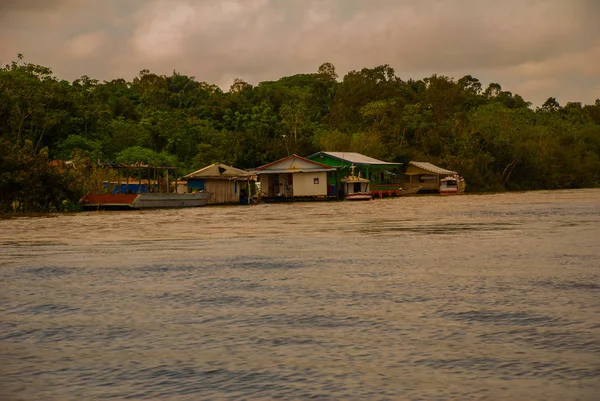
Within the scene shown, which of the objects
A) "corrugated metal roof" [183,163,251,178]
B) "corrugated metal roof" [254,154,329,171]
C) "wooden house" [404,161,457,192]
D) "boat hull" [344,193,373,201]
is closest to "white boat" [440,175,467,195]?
"wooden house" [404,161,457,192]

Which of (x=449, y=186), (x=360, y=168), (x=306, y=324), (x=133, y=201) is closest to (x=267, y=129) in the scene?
(x=360, y=168)

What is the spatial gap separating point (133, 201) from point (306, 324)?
3639cm

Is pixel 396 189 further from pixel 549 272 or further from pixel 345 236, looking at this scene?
pixel 549 272

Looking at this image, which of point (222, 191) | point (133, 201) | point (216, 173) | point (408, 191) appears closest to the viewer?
point (133, 201)

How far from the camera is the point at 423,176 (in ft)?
259

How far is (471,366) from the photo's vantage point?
17.4ft

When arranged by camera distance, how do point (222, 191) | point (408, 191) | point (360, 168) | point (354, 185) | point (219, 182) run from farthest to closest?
point (408, 191) < point (360, 168) < point (354, 185) < point (222, 191) < point (219, 182)

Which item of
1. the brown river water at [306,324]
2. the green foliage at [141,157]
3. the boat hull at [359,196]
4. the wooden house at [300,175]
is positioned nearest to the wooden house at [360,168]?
the wooden house at [300,175]

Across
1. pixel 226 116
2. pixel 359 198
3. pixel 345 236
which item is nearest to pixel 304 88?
pixel 226 116

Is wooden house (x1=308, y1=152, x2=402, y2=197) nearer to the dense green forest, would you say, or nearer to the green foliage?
the dense green forest

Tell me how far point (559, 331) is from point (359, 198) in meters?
48.5

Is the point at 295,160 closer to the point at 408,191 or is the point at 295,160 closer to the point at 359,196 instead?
the point at 359,196

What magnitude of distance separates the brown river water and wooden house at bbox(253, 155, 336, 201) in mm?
43573

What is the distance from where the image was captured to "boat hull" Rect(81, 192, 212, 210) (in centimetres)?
4153
